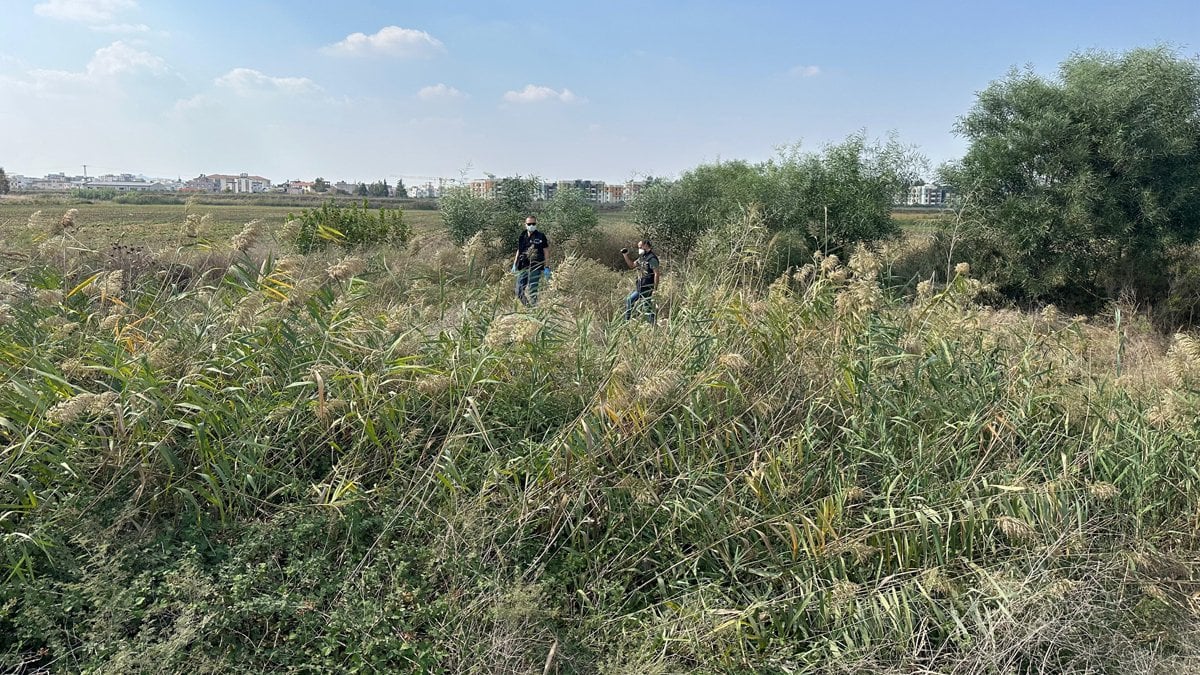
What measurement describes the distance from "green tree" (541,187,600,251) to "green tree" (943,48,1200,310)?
7935 millimetres

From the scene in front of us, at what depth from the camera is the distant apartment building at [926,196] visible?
13.9 m

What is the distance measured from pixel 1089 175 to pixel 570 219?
994 centimetres

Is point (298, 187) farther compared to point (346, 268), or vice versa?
point (298, 187)

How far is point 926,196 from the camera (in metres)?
14.0

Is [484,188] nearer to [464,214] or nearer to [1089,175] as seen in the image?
[464,214]

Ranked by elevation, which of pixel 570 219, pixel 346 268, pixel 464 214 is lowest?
pixel 346 268

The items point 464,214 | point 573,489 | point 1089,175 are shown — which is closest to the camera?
point 573,489

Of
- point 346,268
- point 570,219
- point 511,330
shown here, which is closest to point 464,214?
point 570,219

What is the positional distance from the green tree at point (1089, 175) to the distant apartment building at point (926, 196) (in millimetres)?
1497

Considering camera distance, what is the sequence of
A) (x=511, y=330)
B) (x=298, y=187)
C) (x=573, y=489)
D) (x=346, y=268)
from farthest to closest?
(x=298, y=187)
(x=346, y=268)
(x=511, y=330)
(x=573, y=489)

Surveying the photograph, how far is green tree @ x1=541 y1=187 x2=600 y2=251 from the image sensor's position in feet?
51.9

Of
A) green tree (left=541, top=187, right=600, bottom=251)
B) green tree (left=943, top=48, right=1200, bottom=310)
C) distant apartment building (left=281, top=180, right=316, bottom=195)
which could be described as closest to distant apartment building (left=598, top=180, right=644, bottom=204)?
green tree (left=541, top=187, right=600, bottom=251)

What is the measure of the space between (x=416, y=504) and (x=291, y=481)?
0.67 metres

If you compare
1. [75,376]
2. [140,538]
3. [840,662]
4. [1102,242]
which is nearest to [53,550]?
[140,538]
